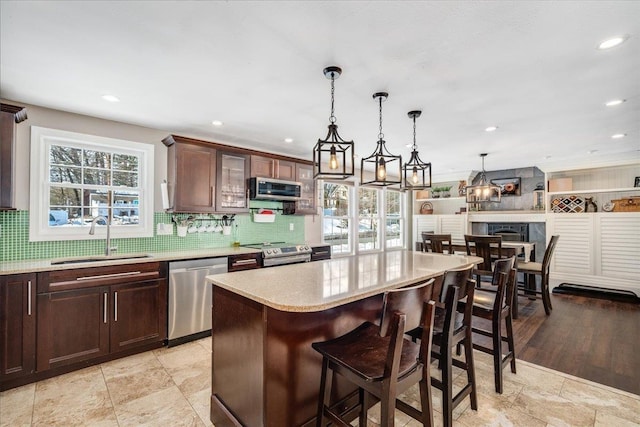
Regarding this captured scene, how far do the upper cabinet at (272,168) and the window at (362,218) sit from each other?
123cm

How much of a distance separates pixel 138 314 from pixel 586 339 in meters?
4.65

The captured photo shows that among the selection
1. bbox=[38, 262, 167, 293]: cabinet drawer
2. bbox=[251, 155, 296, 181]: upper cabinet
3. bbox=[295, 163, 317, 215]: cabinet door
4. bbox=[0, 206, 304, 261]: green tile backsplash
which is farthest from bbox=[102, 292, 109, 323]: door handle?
bbox=[295, 163, 317, 215]: cabinet door

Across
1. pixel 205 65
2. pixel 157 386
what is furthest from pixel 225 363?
pixel 205 65

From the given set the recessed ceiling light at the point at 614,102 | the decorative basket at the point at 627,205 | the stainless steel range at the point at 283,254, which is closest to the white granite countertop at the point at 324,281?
the stainless steel range at the point at 283,254

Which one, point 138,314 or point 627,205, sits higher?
point 627,205

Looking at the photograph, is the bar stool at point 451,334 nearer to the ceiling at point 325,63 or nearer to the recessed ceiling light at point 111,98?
the ceiling at point 325,63

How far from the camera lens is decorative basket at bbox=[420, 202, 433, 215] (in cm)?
766

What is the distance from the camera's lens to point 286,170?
4578 mm

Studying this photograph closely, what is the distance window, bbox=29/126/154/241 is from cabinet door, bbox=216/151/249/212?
31.2 inches

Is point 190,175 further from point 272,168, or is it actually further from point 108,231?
point 272,168

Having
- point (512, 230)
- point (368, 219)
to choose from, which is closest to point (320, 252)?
point (368, 219)

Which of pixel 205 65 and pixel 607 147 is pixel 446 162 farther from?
pixel 205 65

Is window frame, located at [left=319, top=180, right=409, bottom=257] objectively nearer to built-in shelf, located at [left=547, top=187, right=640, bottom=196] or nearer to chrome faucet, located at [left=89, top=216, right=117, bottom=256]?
built-in shelf, located at [left=547, top=187, right=640, bottom=196]

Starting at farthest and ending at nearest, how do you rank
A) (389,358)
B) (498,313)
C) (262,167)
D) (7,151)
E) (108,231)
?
1. (262,167)
2. (108,231)
3. (7,151)
4. (498,313)
5. (389,358)
